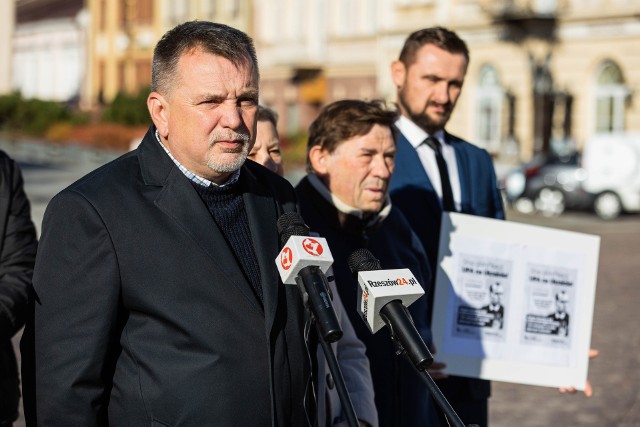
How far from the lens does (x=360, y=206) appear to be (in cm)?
438

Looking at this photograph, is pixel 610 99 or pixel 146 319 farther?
pixel 610 99

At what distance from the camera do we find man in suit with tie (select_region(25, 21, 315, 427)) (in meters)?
3.12

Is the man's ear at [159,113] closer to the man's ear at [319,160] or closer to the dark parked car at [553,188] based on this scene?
the man's ear at [319,160]

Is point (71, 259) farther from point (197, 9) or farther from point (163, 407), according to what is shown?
point (197, 9)

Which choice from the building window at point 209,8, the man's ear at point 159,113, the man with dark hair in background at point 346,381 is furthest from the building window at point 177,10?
the man's ear at point 159,113

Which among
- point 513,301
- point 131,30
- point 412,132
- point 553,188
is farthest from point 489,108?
point 513,301

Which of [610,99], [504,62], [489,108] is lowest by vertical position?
[489,108]

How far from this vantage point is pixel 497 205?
5.46 m

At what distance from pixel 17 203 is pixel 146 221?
3.80 ft

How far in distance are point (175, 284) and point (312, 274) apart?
393 mm

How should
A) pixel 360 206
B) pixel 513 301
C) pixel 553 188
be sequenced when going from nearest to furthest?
1. pixel 360 206
2. pixel 513 301
3. pixel 553 188

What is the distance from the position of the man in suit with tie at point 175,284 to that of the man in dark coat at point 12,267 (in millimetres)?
759

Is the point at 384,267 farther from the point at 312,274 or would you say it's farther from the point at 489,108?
the point at 489,108

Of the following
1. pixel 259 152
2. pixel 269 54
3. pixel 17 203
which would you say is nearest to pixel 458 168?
pixel 259 152
